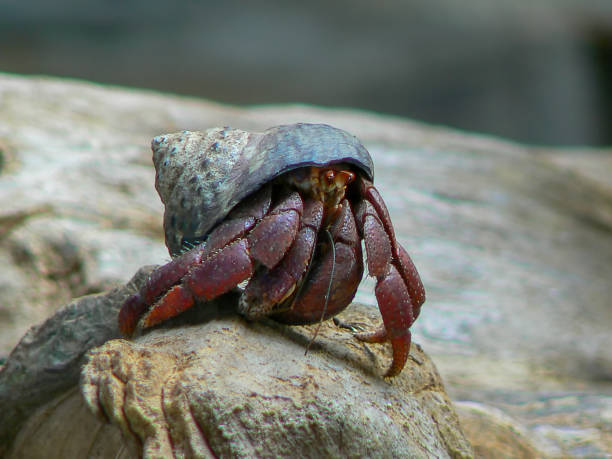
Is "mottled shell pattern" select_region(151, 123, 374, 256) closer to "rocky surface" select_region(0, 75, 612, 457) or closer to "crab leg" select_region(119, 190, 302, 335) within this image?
"crab leg" select_region(119, 190, 302, 335)

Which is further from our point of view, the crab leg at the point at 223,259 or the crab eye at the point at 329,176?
the crab eye at the point at 329,176

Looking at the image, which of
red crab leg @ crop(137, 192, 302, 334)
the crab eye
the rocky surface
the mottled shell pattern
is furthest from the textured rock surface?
the rocky surface

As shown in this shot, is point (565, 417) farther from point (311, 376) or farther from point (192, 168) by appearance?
point (192, 168)

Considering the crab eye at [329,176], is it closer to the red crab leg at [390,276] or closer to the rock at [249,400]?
the red crab leg at [390,276]

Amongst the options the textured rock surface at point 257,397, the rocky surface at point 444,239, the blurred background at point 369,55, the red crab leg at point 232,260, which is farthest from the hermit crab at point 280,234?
the blurred background at point 369,55

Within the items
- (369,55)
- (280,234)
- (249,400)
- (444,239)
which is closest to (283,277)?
(280,234)

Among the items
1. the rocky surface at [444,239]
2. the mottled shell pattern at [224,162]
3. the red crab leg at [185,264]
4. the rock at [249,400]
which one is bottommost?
the rocky surface at [444,239]

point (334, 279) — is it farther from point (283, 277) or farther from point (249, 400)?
point (249, 400)

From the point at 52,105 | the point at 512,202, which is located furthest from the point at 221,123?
the point at 512,202
